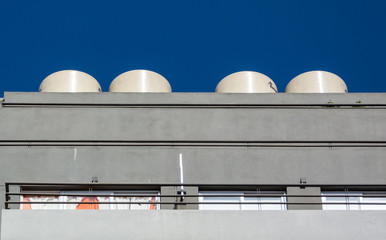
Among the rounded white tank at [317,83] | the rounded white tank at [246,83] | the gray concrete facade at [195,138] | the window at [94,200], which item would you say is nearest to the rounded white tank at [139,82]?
the gray concrete facade at [195,138]

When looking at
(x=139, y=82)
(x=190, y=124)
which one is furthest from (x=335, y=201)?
(x=139, y=82)

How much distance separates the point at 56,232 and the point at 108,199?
103 inches

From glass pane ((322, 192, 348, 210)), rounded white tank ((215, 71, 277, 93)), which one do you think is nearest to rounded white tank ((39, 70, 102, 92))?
rounded white tank ((215, 71, 277, 93))

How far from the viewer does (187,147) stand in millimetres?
18688

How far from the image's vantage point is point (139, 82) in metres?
20.9

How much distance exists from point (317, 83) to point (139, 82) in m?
4.71

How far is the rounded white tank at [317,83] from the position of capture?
21094mm

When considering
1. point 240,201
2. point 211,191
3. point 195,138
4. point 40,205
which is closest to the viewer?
point 40,205

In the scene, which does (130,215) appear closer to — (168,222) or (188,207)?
(168,222)

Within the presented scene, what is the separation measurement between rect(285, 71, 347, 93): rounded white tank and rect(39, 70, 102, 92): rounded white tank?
210 inches

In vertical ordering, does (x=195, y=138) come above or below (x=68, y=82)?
below

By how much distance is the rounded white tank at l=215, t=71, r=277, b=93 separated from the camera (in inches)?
824

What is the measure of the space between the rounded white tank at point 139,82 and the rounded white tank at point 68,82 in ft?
2.04

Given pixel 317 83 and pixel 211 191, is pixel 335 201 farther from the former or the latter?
pixel 317 83
